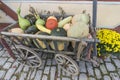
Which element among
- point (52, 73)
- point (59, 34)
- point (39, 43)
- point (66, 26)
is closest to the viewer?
point (59, 34)

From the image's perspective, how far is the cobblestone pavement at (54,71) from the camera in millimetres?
3121

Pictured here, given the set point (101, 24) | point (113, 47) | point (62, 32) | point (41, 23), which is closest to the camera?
point (62, 32)

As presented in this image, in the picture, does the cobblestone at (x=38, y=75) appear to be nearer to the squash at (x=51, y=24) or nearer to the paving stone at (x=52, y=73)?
the paving stone at (x=52, y=73)

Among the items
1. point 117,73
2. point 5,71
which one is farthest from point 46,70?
point 117,73

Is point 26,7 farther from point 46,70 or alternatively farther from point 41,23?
point 46,70

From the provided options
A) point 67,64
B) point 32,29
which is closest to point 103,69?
point 67,64

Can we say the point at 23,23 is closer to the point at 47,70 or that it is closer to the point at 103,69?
the point at 47,70

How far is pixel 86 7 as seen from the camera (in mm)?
3752

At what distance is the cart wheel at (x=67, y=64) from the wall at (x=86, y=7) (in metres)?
1.26

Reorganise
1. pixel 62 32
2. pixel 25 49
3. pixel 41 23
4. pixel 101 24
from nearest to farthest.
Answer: pixel 62 32 < pixel 25 49 < pixel 41 23 < pixel 101 24

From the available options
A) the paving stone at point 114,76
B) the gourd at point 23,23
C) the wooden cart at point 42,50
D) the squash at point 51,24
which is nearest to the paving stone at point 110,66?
the paving stone at point 114,76

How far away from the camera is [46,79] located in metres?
3.10

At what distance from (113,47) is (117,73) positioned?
586 mm

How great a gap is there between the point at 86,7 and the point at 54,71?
60.1 inches
